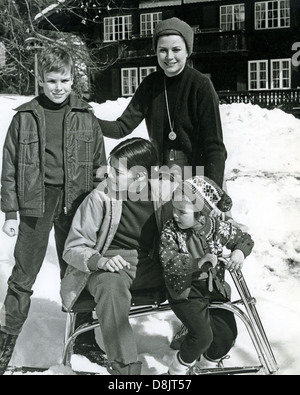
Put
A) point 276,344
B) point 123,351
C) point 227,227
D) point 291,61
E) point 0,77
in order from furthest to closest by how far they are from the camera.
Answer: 1. point 0,77
2. point 291,61
3. point 276,344
4. point 227,227
5. point 123,351

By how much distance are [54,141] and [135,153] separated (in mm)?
444

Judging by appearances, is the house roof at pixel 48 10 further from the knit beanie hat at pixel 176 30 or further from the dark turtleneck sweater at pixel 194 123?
the dark turtleneck sweater at pixel 194 123

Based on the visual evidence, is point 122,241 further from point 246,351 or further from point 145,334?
point 246,351

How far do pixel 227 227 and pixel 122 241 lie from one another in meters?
0.57

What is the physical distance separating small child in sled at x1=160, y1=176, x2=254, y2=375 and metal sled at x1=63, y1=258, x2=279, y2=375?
3.0 inches

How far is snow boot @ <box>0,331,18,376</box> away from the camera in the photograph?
3.14 m

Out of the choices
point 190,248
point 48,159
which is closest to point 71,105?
point 48,159

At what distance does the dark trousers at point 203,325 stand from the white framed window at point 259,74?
1354 millimetres

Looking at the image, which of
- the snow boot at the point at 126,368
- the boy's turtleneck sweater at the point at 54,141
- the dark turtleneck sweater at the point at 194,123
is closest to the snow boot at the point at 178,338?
the snow boot at the point at 126,368

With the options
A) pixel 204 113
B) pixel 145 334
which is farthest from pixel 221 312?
pixel 204 113

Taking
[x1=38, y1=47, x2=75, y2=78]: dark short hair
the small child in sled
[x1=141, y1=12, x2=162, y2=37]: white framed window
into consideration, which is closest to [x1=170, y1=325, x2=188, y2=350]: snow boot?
the small child in sled

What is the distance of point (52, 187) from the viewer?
3.07 meters

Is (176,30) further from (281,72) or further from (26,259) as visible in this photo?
(26,259)

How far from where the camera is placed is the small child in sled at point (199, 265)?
9.37 ft
